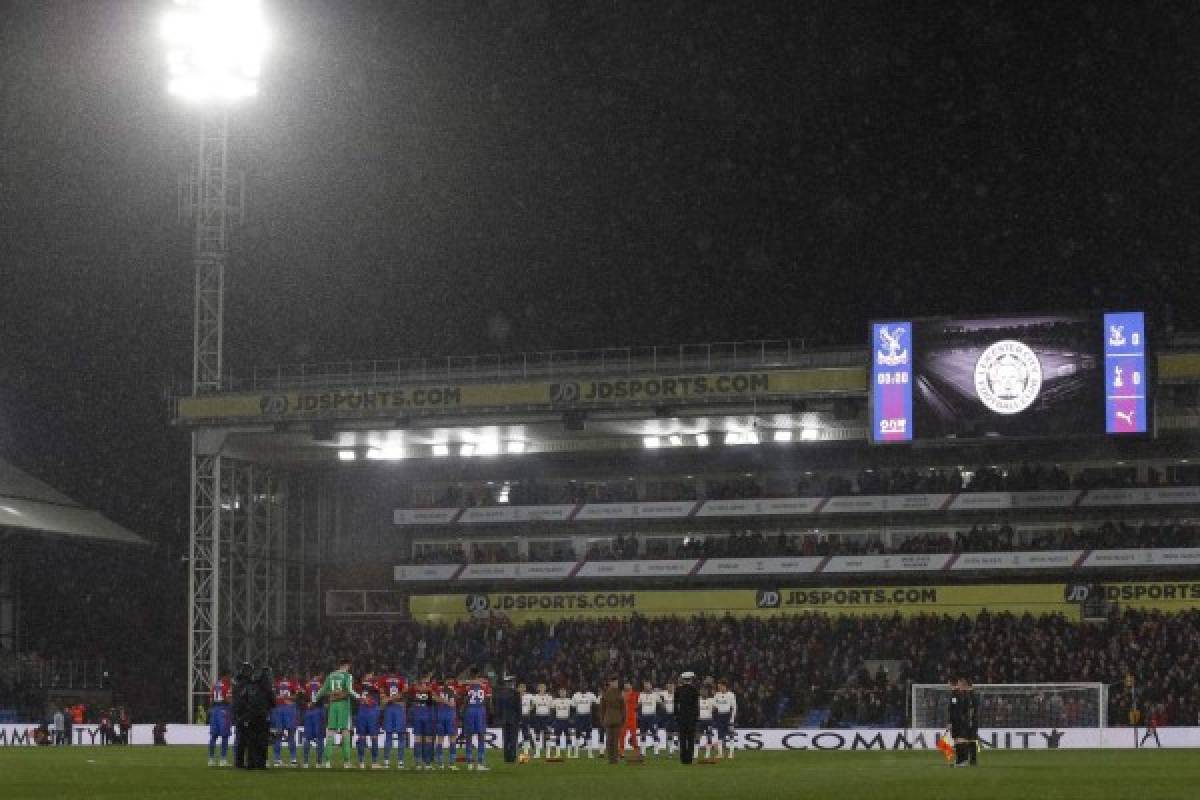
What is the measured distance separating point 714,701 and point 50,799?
21847 millimetres

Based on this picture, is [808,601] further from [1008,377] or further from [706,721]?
[706,721]

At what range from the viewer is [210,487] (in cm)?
6012

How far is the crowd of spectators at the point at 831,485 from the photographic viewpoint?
62219 mm

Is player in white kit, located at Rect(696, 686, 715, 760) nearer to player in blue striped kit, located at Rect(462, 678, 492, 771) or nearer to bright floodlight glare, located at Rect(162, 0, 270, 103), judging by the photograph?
player in blue striped kit, located at Rect(462, 678, 492, 771)

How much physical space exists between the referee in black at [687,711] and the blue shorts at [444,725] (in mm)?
4195

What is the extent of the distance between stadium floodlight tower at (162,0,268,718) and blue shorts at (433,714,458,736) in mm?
24597

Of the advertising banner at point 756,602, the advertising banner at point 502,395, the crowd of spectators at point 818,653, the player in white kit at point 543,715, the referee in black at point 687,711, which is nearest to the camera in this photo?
the referee in black at point 687,711

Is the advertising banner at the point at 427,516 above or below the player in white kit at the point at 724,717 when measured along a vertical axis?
above

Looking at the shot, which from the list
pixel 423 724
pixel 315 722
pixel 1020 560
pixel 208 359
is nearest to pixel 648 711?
pixel 315 722

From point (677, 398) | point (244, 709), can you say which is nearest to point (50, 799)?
point (244, 709)


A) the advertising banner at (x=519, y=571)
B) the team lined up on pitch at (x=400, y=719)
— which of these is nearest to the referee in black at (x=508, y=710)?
the team lined up on pitch at (x=400, y=719)

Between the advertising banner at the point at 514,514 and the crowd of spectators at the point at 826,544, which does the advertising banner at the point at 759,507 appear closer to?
the crowd of spectators at the point at 826,544

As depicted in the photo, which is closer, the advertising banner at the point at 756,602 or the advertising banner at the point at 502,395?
the advertising banner at the point at 502,395

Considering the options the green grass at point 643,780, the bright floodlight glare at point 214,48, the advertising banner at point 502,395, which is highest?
the bright floodlight glare at point 214,48
